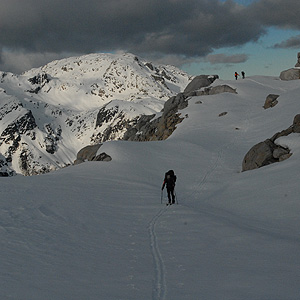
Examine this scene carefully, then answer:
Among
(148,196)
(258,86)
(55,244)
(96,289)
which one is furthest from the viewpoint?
(258,86)

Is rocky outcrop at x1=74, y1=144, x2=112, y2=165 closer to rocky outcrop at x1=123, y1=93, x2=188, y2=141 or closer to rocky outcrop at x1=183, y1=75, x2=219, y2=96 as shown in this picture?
rocky outcrop at x1=123, y1=93, x2=188, y2=141

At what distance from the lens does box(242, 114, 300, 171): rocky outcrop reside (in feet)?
78.6

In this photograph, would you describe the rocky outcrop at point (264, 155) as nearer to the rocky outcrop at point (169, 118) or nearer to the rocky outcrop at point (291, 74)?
the rocky outcrop at point (169, 118)

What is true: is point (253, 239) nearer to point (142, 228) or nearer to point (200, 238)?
point (200, 238)

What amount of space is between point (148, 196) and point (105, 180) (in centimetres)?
477

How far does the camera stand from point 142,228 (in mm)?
12500

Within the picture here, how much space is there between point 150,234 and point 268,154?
53.4ft

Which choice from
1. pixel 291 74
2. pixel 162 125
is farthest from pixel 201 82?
pixel 162 125

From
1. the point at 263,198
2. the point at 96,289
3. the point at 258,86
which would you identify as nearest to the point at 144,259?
the point at 96,289

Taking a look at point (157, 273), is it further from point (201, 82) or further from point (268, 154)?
point (201, 82)

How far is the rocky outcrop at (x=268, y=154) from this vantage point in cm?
2397

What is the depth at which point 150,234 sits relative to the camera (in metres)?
11.5

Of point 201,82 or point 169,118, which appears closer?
point 169,118

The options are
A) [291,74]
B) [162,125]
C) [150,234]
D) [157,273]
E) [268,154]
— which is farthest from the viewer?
[291,74]
